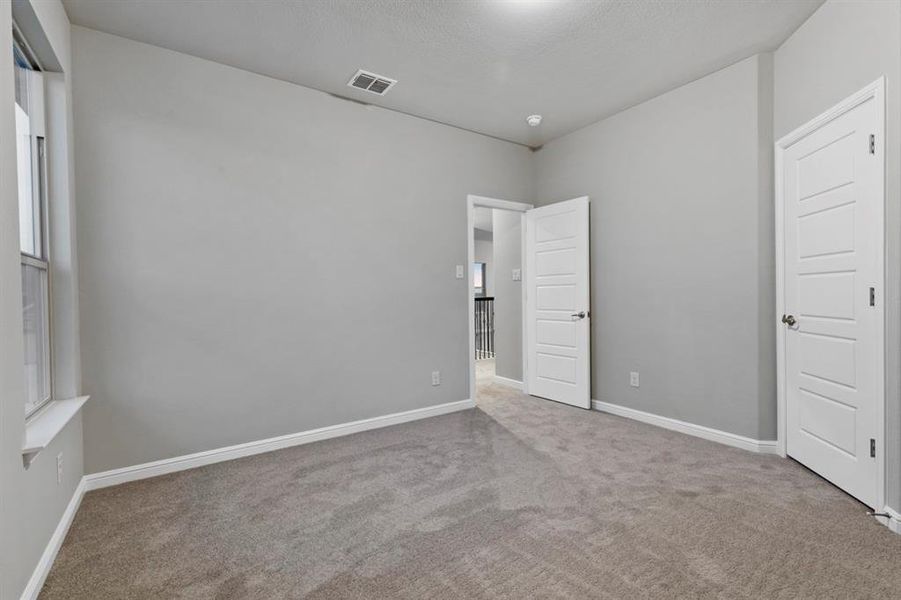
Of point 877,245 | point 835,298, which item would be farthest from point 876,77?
point 835,298

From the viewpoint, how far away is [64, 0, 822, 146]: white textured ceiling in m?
2.43

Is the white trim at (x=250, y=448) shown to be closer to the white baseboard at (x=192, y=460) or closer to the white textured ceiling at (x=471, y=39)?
the white baseboard at (x=192, y=460)

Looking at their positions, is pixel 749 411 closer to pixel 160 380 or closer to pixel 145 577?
pixel 145 577

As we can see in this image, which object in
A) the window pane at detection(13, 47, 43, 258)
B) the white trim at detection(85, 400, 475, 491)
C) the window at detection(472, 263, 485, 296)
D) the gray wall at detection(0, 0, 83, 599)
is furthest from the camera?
the window at detection(472, 263, 485, 296)

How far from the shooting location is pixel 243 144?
305 centimetres

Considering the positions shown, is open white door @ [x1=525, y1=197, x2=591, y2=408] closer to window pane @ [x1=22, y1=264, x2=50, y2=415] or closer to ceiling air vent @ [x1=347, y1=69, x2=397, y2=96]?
ceiling air vent @ [x1=347, y1=69, x2=397, y2=96]

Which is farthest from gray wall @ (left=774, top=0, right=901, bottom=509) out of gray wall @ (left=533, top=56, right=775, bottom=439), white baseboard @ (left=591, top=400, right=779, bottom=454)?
white baseboard @ (left=591, top=400, right=779, bottom=454)

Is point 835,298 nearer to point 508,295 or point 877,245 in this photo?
point 877,245

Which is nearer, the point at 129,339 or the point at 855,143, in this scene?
the point at 855,143

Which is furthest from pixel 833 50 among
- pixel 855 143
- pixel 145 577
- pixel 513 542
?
pixel 145 577

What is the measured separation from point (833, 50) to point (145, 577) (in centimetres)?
426

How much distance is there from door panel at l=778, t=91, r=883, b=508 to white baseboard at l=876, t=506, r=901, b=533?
10cm

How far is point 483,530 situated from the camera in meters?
2.04

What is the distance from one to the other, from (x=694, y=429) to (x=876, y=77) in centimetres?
245
